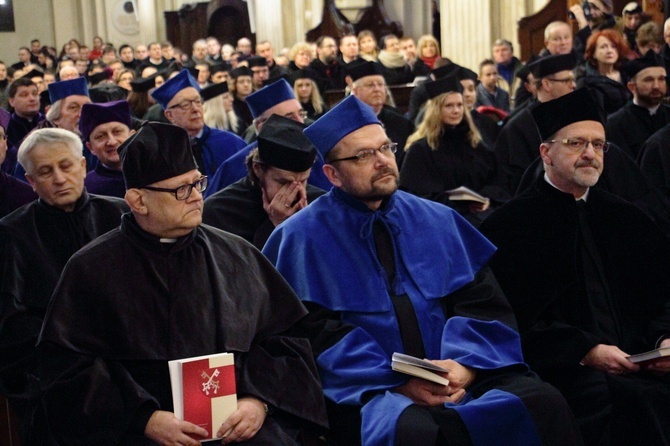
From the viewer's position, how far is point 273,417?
3889 mm

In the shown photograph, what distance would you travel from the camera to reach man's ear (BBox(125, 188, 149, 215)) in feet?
12.7

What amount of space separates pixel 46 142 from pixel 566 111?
8.25ft

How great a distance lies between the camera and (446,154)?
7.59m

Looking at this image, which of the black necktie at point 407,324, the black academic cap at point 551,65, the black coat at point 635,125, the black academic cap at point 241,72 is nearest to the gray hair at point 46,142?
the black necktie at point 407,324

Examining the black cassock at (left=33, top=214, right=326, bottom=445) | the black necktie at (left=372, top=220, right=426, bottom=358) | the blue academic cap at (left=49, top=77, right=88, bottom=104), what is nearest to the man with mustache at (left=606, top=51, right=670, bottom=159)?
the black necktie at (left=372, top=220, right=426, bottom=358)

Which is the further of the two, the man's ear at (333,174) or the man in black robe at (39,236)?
the man in black robe at (39,236)

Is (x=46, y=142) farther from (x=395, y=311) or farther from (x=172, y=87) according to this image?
(x=172, y=87)

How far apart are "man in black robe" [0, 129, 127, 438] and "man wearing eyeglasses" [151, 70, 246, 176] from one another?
9.12ft

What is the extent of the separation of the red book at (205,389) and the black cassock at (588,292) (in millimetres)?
1514

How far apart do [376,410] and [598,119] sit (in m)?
1.89

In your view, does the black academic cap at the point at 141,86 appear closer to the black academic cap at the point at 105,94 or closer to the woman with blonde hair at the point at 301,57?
the black academic cap at the point at 105,94

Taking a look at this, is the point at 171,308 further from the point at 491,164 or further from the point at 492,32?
the point at 492,32

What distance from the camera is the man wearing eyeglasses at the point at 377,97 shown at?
921cm

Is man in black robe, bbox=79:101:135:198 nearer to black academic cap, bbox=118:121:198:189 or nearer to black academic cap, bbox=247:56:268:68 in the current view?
black academic cap, bbox=118:121:198:189
